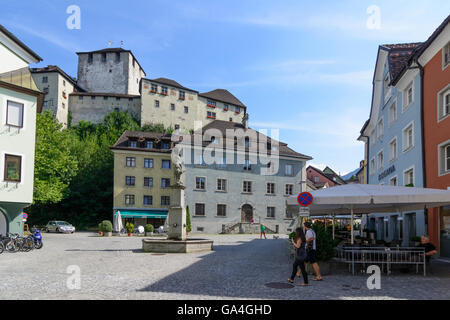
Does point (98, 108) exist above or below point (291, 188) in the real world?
above

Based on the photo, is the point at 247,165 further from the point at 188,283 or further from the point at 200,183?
the point at 188,283

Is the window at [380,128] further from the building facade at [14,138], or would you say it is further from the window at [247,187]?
the building facade at [14,138]

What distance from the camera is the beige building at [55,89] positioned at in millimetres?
73938

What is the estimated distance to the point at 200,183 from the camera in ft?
156

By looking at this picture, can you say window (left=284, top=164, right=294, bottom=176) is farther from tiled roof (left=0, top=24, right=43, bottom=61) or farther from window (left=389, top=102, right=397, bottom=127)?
tiled roof (left=0, top=24, right=43, bottom=61)

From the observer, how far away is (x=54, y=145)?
42.3 metres

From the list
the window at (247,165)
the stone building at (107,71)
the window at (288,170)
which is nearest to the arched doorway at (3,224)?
the window at (247,165)

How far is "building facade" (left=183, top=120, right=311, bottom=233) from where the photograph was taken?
156ft

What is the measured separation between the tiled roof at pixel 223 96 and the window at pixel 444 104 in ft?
222

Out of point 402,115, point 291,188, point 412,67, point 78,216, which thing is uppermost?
point 412,67
